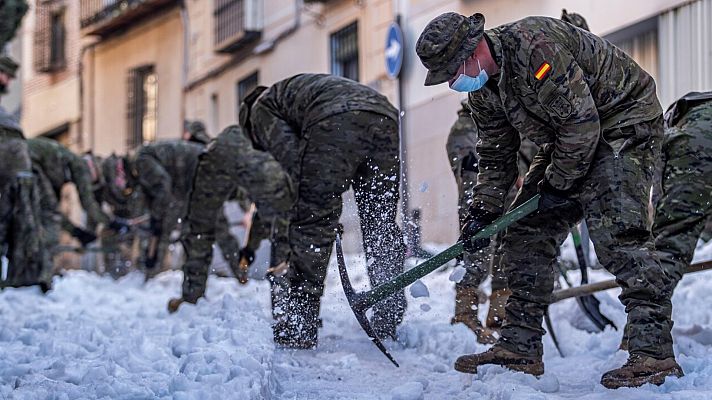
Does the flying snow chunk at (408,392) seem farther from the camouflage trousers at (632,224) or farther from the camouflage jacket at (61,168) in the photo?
the camouflage jacket at (61,168)

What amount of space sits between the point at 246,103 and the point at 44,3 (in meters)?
28.0

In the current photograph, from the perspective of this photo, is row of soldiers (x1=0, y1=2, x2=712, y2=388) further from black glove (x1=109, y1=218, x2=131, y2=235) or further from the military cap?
black glove (x1=109, y1=218, x2=131, y2=235)

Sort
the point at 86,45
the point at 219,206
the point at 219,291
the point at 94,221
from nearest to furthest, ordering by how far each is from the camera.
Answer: the point at 219,206 → the point at 219,291 → the point at 94,221 → the point at 86,45

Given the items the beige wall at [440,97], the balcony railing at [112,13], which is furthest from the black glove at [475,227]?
the balcony railing at [112,13]

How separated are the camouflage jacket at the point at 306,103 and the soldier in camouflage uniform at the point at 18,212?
182 inches

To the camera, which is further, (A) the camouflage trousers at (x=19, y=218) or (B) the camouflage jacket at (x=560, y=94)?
(A) the camouflage trousers at (x=19, y=218)

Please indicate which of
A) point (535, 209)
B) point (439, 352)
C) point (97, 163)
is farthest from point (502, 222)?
point (97, 163)

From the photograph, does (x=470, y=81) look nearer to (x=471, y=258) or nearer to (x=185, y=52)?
(x=471, y=258)

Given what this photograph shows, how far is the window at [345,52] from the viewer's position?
2028 centimetres

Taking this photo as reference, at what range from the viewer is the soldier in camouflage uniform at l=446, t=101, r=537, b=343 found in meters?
7.79

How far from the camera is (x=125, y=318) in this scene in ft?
31.2

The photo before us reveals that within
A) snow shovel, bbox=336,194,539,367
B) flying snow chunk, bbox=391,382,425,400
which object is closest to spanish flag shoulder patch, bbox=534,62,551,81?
snow shovel, bbox=336,194,539,367

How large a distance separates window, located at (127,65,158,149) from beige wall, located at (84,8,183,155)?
191 millimetres

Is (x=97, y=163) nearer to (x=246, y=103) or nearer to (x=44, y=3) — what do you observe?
(x=246, y=103)
